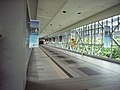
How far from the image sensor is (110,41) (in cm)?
991

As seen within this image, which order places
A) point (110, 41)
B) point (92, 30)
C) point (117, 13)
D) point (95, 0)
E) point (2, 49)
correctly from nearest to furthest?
point (2, 49)
point (95, 0)
point (117, 13)
point (110, 41)
point (92, 30)

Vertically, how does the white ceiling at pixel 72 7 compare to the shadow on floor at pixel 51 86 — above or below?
above

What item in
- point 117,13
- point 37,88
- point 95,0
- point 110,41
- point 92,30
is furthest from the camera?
point 92,30

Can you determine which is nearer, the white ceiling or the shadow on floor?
the shadow on floor

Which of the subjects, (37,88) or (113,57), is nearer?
(37,88)

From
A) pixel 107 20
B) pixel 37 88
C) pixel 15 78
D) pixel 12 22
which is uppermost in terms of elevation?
pixel 107 20

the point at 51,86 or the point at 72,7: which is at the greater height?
the point at 72,7

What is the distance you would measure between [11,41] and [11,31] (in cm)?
23

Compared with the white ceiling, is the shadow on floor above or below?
below

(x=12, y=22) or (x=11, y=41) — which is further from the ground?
(x=12, y=22)

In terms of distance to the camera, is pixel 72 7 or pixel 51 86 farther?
pixel 72 7

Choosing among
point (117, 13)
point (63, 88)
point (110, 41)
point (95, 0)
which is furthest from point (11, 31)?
point (110, 41)

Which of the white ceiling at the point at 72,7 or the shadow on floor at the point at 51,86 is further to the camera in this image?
the white ceiling at the point at 72,7

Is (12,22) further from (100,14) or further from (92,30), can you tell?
(92,30)
